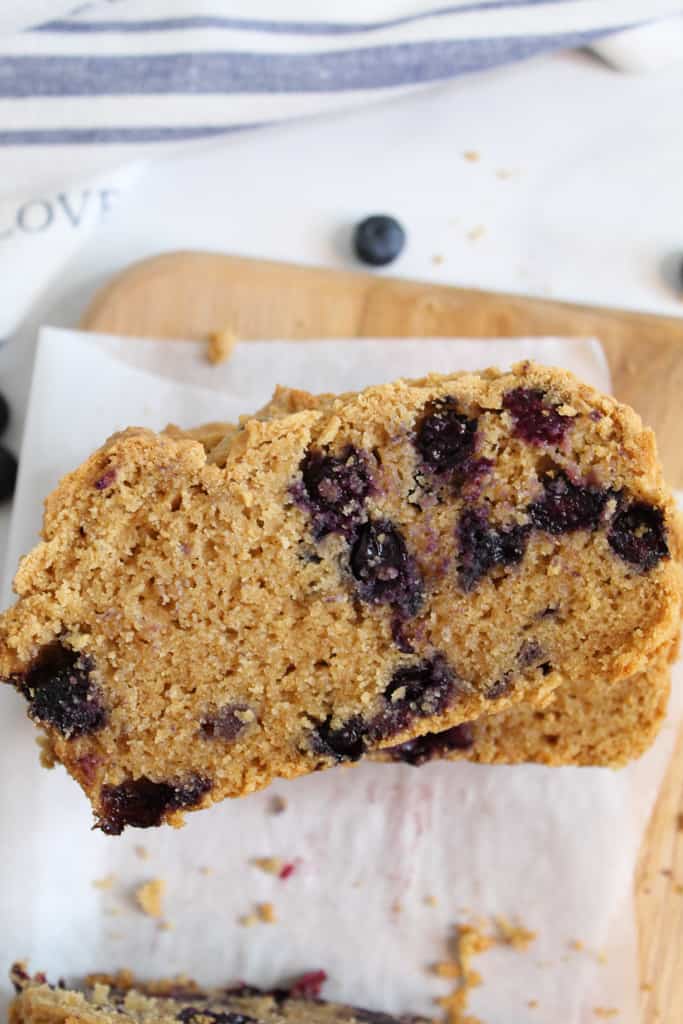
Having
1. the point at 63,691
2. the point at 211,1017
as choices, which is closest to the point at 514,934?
the point at 211,1017

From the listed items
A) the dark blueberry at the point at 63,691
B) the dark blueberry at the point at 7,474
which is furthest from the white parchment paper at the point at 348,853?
the dark blueberry at the point at 63,691

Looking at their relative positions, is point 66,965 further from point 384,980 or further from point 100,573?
point 100,573

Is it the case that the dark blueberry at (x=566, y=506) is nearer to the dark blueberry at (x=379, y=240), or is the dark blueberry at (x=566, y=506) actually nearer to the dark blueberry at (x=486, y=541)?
the dark blueberry at (x=486, y=541)

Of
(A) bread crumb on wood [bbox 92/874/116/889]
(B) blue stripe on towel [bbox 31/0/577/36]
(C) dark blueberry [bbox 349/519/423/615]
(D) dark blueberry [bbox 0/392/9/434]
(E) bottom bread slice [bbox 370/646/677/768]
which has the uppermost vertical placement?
(B) blue stripe on towel [bbox 31/0/577/36]

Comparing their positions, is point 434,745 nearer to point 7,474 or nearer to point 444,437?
point 444,437

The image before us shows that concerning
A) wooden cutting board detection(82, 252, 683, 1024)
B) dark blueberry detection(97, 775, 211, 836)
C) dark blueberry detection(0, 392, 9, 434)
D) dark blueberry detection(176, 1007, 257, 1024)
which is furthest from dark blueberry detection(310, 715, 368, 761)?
dark blueberry detection(0, 392, 9, 434)

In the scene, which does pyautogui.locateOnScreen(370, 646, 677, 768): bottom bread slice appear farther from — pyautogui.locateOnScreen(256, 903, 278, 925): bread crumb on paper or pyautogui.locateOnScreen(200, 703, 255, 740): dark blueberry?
pyautogui.locateOnScreen(256, 903, 278, 925): bread crumb on paper

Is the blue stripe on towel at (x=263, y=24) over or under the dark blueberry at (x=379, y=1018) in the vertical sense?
over
